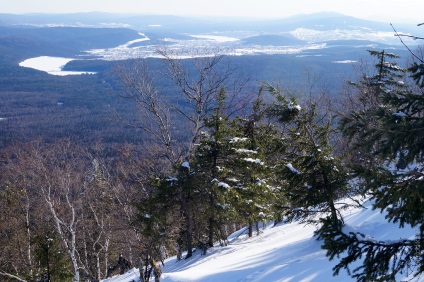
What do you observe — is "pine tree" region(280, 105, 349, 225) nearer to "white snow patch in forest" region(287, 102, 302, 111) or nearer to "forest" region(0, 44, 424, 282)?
"forest" region(0, 44, 424, 282)

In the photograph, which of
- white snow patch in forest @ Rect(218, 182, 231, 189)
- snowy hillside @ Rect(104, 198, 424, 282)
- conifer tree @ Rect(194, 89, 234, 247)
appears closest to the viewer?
snowy hillside @ Rect(104, 198, 424, 282)

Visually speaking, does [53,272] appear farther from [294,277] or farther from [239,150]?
[294,277]

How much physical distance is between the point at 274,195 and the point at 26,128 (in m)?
126

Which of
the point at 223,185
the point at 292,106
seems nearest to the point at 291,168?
the point at 292,106

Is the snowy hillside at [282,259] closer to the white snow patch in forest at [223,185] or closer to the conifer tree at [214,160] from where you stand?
the conifer tree at [214,160]

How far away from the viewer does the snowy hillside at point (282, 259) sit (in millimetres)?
10055

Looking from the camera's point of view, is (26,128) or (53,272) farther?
(26,128)

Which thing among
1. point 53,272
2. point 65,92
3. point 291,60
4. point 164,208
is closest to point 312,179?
point 164,208

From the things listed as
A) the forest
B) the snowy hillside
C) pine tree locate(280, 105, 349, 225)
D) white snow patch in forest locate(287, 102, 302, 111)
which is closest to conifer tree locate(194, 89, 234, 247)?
the forest

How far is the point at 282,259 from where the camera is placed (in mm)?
11461

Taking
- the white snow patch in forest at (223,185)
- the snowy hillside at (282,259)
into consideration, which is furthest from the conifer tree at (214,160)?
the snowy hillside at (282,259)

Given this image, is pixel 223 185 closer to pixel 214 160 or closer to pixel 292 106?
pixel 214 160

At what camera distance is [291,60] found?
159 metres

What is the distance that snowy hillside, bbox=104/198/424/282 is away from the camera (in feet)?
33.0
